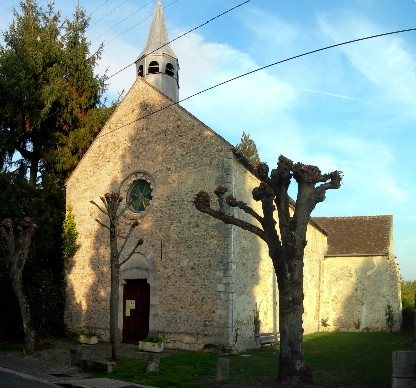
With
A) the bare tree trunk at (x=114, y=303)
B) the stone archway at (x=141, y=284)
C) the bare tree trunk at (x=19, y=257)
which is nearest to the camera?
the bare tree trunk at (x=114, y=303)

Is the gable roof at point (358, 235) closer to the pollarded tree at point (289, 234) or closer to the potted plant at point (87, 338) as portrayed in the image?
the potted plant at point (87, 338)

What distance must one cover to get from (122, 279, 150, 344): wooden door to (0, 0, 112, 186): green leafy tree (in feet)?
28.0

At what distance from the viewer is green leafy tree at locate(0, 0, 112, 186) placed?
22.8 meters

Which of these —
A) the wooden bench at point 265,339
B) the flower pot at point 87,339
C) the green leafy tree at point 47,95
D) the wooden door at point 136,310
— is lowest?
the flower pot at point 87,339

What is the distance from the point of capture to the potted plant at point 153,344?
48.7 ft

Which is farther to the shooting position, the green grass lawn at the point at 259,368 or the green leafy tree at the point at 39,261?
the green leafy tree at the point at 39,261

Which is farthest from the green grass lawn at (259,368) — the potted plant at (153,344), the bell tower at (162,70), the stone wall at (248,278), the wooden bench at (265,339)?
the bell tower at (162,70)

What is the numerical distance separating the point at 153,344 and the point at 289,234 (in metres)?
6.91

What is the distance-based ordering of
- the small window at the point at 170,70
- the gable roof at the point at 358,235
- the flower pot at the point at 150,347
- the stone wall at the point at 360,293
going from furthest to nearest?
the gable roof at the point at 358,235 < the stone wall at the point at 360,293 < the small window at the point at 170,70 < the flower pot at the point at 150,347

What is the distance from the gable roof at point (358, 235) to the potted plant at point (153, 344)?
14833 mm

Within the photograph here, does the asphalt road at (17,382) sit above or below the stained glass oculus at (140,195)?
below

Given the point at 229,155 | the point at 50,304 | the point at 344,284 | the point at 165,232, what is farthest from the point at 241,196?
the point at 344,284

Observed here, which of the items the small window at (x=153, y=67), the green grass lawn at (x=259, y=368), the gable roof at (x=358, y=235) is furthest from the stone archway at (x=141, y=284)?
the gable roof at (x=358, y=235)

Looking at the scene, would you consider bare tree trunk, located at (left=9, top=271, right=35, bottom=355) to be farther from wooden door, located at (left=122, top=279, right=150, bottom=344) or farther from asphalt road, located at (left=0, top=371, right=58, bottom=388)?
wooden door, located at (left=122, top=279, right=150, bottom=344)
